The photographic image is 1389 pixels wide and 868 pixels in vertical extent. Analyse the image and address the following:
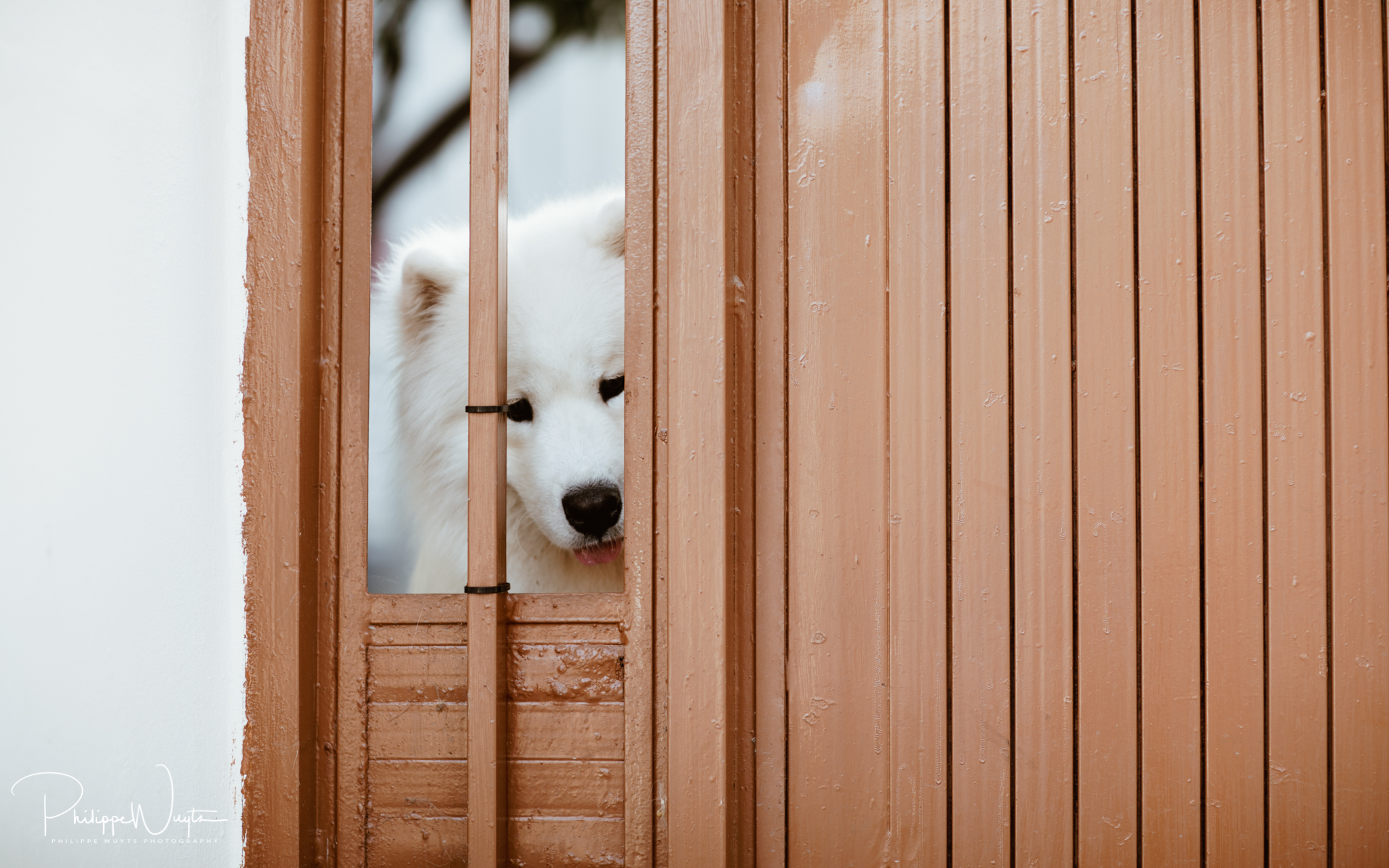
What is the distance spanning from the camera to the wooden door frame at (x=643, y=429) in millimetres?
993

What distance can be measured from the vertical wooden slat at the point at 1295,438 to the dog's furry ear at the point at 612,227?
0.94m

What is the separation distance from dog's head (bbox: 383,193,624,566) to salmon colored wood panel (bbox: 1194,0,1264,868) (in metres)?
0.86

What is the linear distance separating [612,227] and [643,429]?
31 cm

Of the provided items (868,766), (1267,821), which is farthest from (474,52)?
(1267,821)

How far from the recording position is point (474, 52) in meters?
1.04

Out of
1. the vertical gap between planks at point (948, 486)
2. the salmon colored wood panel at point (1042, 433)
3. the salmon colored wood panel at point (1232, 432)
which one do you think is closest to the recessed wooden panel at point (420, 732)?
the vertical gap between planks at point (948, 486)

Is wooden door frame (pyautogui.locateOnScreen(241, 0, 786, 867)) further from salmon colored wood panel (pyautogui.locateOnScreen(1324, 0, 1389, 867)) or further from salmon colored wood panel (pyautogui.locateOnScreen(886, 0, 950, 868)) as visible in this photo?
salmon colored wood panel (pyautogui.locateOnScreen(1324, 0, 1389, 867))

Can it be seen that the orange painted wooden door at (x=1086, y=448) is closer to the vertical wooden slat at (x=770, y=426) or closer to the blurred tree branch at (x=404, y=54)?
the vertical wooden slat at (x=770, y=426)

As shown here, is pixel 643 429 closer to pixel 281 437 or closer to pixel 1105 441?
pixel 281 437

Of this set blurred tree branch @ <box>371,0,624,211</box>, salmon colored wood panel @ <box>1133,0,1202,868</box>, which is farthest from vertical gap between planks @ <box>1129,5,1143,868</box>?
blurred tree branch @ <box>371,0,624,211</box>

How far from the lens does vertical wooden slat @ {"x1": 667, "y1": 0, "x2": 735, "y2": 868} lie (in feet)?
3.21

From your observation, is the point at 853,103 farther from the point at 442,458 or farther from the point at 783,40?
the point at 442,458

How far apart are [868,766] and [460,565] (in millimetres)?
666

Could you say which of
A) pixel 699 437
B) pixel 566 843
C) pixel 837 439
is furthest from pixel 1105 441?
pixel 566 843
